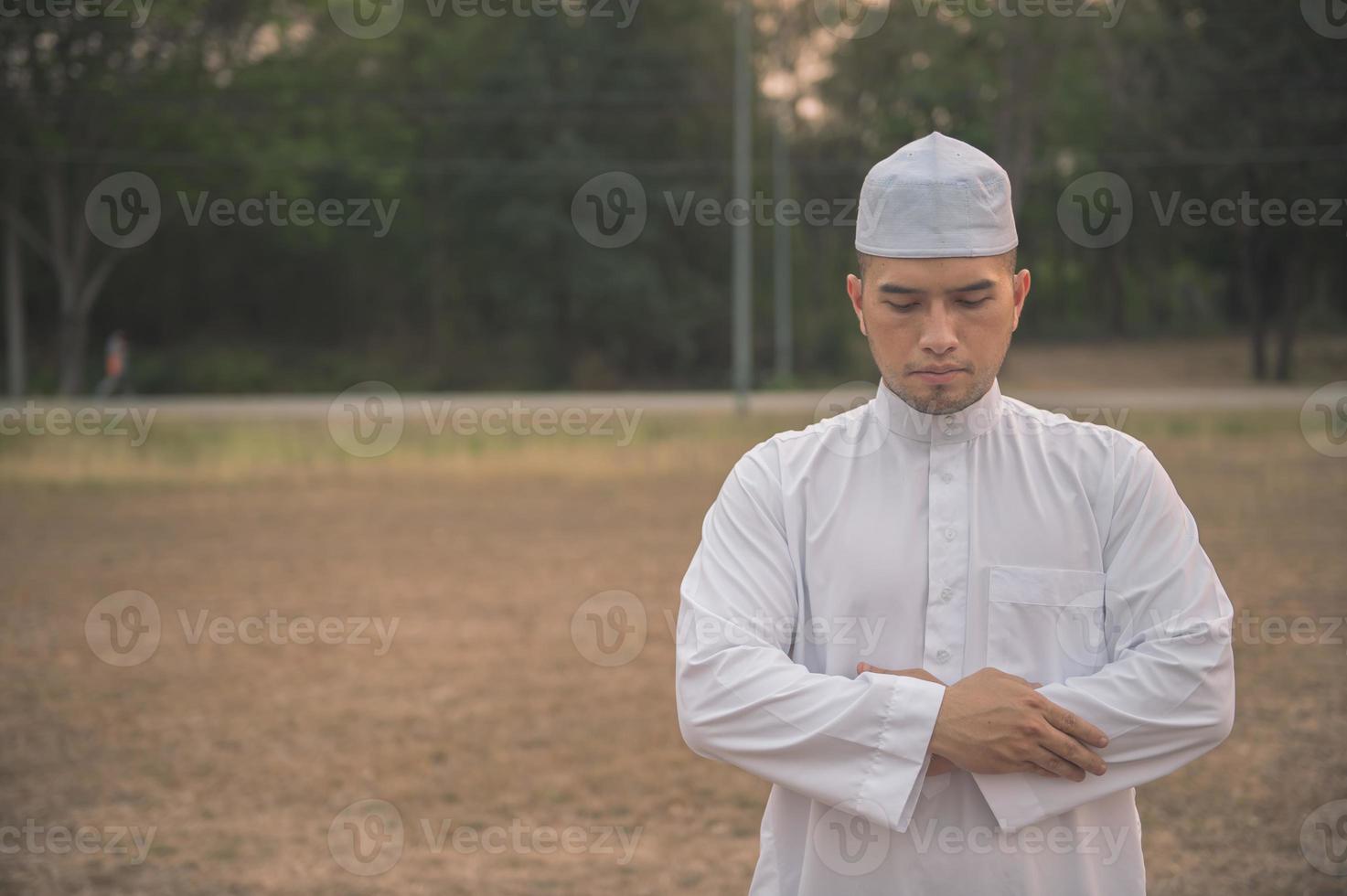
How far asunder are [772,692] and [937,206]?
753 mm

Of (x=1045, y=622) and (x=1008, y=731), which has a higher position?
(x=1045, y=622)

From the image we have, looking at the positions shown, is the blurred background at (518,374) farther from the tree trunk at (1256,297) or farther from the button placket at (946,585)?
the button placket at (946,585)

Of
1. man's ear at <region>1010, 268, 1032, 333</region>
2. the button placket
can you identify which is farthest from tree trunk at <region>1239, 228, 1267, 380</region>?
the button placket

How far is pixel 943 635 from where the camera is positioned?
6.79ft

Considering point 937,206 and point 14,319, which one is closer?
point 937,206

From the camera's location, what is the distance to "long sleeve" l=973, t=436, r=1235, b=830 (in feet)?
6.48

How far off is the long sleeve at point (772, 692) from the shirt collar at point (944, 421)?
0.21 meters

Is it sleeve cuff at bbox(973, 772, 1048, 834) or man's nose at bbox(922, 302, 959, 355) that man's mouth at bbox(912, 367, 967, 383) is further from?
sleeve cuff at bbox(973, 772, 1048, 834)

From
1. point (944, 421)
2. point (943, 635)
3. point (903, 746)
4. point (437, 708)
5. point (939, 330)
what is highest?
point (939, 330)

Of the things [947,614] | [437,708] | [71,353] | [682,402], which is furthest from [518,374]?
[947,614]

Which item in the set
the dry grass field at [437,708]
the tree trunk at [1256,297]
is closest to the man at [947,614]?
the dry grass field at [437,708]

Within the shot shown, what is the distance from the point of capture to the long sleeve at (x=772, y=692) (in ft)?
6.43

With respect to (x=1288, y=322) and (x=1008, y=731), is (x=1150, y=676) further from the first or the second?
(x=1288, y=322)

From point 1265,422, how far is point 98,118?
25053mm
